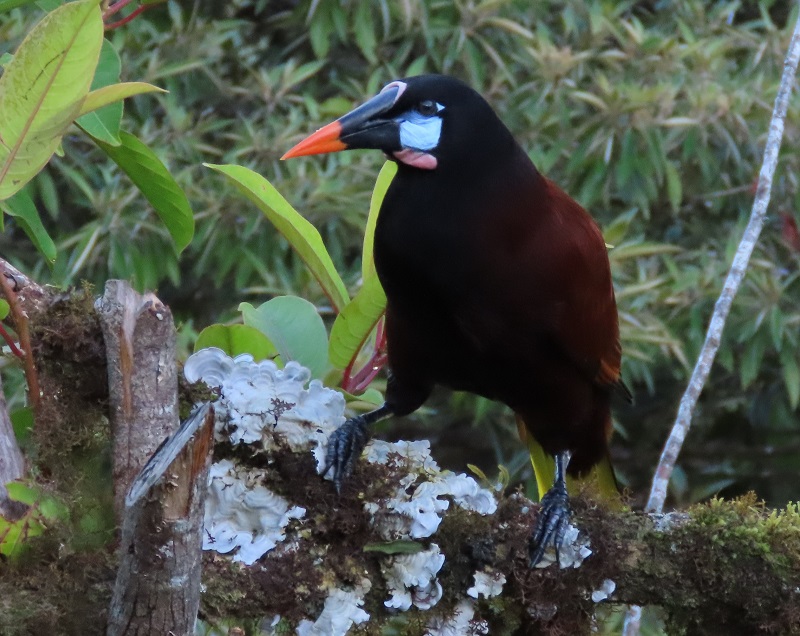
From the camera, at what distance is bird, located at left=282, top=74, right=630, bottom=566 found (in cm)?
143

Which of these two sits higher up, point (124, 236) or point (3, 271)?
point (3, 271)

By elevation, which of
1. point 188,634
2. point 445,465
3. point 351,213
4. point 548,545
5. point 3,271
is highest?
point 3,271

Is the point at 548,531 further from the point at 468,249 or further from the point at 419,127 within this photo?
the point at 419,127

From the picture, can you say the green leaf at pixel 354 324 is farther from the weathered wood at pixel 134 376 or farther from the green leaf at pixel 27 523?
the green leaf at pixel 27 523

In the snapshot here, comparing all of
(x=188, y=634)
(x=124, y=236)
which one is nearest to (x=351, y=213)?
(x=124, y=236)

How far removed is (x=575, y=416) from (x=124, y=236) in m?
1.20

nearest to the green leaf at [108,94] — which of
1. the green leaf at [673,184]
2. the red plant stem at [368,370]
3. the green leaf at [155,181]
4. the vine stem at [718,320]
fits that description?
the green leaf at [155,181]

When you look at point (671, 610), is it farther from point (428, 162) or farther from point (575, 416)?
point (428, 162)

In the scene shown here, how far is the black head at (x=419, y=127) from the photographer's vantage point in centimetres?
145

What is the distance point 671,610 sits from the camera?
4.04 feet

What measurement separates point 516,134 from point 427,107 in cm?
123

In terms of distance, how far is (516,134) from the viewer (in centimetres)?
266

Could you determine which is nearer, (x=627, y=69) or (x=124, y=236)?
(x=124, y=236)

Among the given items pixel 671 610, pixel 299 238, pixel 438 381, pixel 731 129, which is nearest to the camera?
pixel 671 610
